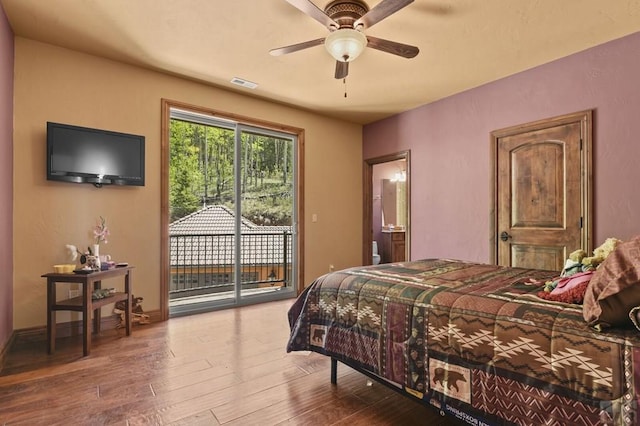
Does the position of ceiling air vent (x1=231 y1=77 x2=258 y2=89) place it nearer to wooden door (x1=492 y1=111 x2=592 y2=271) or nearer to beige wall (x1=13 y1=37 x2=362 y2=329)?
beige wall (x1=13 y1=37 x2=362 y2=329)

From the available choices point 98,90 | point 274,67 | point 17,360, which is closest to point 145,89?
point 98,90

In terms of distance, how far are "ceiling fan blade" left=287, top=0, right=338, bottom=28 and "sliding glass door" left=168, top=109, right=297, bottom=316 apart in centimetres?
222

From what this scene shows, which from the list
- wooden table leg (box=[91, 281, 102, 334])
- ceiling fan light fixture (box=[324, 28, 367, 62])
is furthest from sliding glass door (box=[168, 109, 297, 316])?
ceiling fan light fixture (box=[324, 28, 367, 62])

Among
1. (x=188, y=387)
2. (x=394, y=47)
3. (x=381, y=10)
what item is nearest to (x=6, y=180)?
(x=188, y=387)

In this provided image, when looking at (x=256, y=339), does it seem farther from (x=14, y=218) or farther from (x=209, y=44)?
(x=209, y=44)

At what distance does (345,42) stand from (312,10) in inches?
13.1

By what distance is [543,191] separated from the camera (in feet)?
11.1

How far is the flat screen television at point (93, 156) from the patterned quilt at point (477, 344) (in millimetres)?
2343

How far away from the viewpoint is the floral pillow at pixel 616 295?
109 cm

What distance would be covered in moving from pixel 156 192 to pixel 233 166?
1.03 meters

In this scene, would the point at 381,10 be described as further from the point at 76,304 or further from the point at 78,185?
the point at 76,304

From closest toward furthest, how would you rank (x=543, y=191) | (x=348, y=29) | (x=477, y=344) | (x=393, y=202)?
(x=477, y=344)
(x=348, y=29)
(x=543, y=191)
(x=393, y=202)

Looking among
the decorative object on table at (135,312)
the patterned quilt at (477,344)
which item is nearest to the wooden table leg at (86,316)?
the decorative object on table at (135,312)

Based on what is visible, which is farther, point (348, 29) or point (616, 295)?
point (348, 29)
